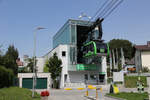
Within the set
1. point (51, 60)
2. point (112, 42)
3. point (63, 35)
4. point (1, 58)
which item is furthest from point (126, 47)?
point (1, 58)

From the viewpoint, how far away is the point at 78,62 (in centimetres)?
4181

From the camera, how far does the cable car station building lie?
132 ft

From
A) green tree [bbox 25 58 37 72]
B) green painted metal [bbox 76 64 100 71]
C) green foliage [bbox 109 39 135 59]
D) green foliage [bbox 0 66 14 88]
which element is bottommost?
green foliage [bbox 0 66 14 88]

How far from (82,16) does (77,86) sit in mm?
14120

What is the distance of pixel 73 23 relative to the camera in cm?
4278

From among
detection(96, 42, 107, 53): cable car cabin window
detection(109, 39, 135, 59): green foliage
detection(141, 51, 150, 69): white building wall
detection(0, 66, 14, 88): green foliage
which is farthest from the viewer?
detection(109, 39, 135, 59): green foliage

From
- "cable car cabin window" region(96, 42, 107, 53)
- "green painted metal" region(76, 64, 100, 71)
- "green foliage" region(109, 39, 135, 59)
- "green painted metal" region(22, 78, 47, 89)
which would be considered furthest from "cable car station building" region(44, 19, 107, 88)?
"green foliage" region(109, 39, 135, 59)

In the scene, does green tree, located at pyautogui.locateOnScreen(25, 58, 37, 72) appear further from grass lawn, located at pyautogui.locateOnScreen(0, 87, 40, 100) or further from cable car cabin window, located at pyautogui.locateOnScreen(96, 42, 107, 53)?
grass lawn, located at pyautogui.locateOnScreen(0, 87, 40, 100)

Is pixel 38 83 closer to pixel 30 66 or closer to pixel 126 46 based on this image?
pixel 30 66

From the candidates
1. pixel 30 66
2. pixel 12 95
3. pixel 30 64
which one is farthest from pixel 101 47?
pixel 30 64

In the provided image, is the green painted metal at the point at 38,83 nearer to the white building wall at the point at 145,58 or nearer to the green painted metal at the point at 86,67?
the green painted metal at the point at 86,67

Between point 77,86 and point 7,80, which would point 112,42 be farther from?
point 7,80

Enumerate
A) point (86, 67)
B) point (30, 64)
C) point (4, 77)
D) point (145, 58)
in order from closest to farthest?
1. point (4, 77)
2. point (86, 67)
3. point (30, 64)
4. point (145, 58)

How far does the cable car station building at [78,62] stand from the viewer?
132 ft
